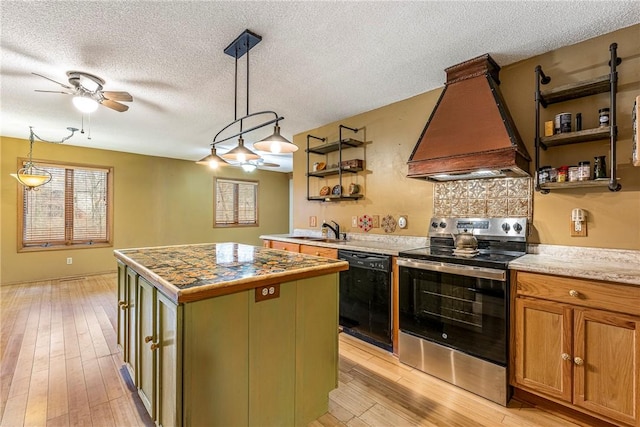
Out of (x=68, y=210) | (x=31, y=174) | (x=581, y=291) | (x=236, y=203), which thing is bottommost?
(x=581, y=291)

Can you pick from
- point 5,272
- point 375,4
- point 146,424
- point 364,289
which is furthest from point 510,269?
point 5,272

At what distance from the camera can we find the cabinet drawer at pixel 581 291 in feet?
5.17

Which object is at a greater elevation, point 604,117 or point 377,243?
point 604,117

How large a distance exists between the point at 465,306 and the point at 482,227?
31.1 inches

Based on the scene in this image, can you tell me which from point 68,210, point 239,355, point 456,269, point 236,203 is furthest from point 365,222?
point 68,210

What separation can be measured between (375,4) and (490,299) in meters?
2.01

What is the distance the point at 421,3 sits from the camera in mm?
1769

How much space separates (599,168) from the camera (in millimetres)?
2027

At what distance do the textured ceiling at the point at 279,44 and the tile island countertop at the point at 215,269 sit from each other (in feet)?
5.05

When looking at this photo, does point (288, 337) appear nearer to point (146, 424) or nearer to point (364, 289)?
point (146, 424)

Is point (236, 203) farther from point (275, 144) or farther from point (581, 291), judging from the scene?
point (581, 291)

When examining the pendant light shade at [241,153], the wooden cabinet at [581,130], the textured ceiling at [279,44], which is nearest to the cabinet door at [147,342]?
the pendant light shade at [241,153]

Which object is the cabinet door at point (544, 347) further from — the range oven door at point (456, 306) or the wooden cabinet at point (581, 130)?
the wooden cabinet at point (581, 130)

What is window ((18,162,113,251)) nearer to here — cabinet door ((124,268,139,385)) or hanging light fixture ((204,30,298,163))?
cabinet door ((124,268,139,385))
